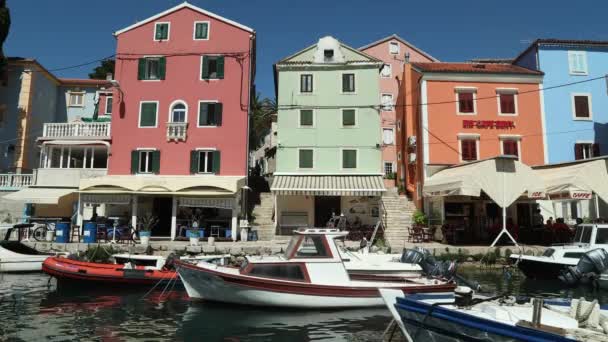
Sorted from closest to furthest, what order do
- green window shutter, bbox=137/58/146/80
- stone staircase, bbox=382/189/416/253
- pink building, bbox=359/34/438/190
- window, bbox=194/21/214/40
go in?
stone staircase, bbox=382/189/416/253 < green window shutter, bbox=137/58/146/80 < window, bbox=194/21/214/40 < pink building, bbox=359/34/438/190

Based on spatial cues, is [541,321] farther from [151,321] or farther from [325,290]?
[151,321]

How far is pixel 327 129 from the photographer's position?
29.4 m

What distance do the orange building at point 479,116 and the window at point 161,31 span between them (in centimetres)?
1760

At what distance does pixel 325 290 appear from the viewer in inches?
504

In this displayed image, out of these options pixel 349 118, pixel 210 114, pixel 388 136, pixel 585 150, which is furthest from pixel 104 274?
pixel 388 136

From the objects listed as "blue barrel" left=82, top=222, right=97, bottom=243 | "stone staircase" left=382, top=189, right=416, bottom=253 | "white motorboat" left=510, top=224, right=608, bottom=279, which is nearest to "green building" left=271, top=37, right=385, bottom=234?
"stone staircase" left=382, top=189, right=416, bottom=253

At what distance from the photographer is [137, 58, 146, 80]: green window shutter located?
29.0m

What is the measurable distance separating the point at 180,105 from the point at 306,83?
8.78 metres

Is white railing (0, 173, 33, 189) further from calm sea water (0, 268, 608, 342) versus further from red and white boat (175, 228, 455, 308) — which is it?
red and white boat (175, 228, 455, 308)

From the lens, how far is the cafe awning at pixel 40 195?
24453mm

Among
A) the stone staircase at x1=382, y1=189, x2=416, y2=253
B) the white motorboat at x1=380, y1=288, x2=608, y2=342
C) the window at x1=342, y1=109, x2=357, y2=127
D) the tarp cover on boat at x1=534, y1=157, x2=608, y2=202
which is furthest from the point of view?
the window at x1=342, y1=109, x2=357, y2=127

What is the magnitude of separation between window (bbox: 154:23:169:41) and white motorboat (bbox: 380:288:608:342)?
2605 centimetres

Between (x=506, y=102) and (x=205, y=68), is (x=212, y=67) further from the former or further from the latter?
(x=506, y=102)

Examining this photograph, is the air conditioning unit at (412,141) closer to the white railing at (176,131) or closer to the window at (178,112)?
the white railing at (176,131)
